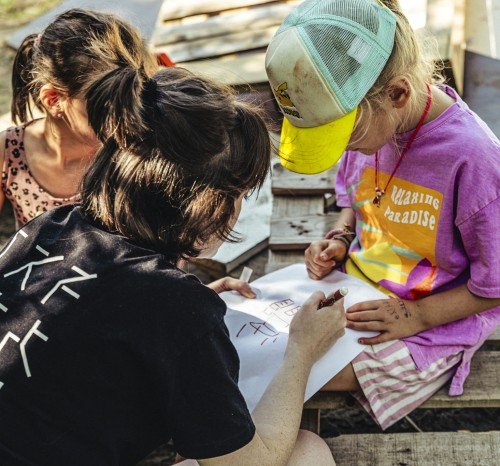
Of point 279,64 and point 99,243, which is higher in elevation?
point 279,64

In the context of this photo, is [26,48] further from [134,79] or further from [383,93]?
[383,93]

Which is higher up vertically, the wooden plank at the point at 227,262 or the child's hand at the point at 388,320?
the child's hand at the point at 388,320

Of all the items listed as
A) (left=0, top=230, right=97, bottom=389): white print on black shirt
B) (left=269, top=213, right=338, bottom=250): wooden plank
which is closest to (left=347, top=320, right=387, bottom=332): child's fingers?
(left=269, top=213, right=338, bottom=250): wooden plank

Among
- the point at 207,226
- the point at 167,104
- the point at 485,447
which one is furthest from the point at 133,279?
the point at 485,447

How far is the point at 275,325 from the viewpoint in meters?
1.89

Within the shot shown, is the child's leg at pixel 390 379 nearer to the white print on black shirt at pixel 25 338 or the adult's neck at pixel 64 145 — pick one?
the white print on black shirt at pixel 25 338

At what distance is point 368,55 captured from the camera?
154cm

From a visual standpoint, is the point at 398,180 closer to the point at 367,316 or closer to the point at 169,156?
the point at 367,316

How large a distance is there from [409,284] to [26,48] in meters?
1.26

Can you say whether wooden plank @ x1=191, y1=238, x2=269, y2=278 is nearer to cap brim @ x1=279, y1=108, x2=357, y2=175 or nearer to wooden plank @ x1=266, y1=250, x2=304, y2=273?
wooden plank @ x1=266, y1=250, x2=304, y2=273

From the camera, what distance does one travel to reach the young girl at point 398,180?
155cm

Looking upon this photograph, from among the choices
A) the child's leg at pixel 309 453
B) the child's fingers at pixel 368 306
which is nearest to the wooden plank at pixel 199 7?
the child's fingers at pixel 368 306

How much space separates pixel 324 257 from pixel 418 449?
1.80ft

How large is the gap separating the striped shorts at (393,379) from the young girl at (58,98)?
0.86m
